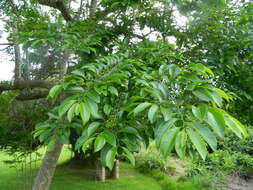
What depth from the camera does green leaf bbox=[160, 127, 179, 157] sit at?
633 mm

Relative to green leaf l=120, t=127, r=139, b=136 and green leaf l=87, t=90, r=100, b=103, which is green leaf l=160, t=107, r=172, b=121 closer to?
green leaf l=120, t=127, r=139, b=136

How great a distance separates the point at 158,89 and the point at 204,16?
1.67 metres

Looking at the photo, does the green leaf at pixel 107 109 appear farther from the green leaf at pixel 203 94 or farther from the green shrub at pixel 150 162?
the green shrub at pixel 150 162

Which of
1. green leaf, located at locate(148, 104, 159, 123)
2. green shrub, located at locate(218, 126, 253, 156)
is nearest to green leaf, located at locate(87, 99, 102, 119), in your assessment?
green leaf, located at locate(148, 104, 159, 123)

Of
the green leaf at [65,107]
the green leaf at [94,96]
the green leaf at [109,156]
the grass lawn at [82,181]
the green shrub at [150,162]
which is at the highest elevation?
the green leaf at [94,96]

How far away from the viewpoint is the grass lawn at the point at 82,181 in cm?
454

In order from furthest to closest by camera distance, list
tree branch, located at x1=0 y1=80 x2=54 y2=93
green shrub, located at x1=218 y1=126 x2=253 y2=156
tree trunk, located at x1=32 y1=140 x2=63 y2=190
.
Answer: green shrub, located at x1=218 y1=126 x2=253 y2=156 < tree branch, located at x1=0 y1=80 x2=54 y2=93 < tree trunk, located at x1=32 y1=140 x2=63 y2=190

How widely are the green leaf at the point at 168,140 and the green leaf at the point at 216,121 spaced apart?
4.6 inches

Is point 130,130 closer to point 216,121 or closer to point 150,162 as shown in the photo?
point 216,121

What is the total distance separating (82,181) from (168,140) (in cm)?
494

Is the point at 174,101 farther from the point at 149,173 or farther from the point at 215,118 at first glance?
the point at 149,173

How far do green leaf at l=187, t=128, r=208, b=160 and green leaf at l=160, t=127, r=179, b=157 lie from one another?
0.04m

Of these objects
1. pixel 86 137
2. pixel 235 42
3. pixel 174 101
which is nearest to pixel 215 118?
pixel 174 101

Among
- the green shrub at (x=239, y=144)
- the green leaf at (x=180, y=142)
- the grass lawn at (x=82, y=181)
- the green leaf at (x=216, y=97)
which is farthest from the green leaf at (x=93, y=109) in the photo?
the green shrub at (x=239, y=144)
